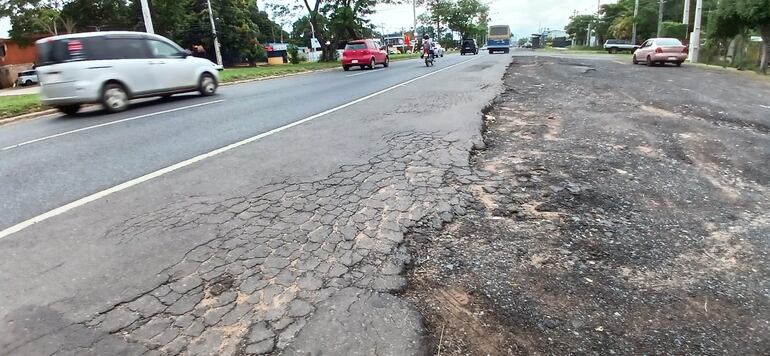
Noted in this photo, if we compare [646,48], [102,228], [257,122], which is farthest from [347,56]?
[102,228]

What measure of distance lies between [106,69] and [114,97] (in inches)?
25.4

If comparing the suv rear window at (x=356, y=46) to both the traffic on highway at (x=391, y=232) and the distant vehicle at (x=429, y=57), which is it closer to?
the distant vehicle at (x=429, y=57)

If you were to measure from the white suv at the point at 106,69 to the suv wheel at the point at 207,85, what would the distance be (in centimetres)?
86

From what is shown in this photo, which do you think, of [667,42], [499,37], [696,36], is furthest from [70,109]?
[499,37]

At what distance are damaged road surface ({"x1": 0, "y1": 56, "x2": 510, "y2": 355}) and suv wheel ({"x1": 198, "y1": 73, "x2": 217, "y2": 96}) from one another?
8647 millimetres

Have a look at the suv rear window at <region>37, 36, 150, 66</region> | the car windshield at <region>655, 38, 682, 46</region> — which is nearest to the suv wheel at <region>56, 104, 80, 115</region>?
the suv rear window at <region>37, 36, 150, 66</region>

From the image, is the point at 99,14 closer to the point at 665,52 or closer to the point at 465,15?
the point at 665,52

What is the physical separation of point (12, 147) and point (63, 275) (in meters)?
5.68

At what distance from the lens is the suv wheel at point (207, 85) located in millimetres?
13500

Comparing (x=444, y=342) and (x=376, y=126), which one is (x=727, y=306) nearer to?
(x=444, y=342)

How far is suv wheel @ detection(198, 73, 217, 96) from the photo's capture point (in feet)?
44.3

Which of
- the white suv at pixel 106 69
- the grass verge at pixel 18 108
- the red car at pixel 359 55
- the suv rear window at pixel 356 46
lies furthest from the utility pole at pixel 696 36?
the grass verge at pixel 18 108

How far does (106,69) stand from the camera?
10664 mm

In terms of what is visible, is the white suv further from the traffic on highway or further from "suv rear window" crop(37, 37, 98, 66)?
the traffic on highway
